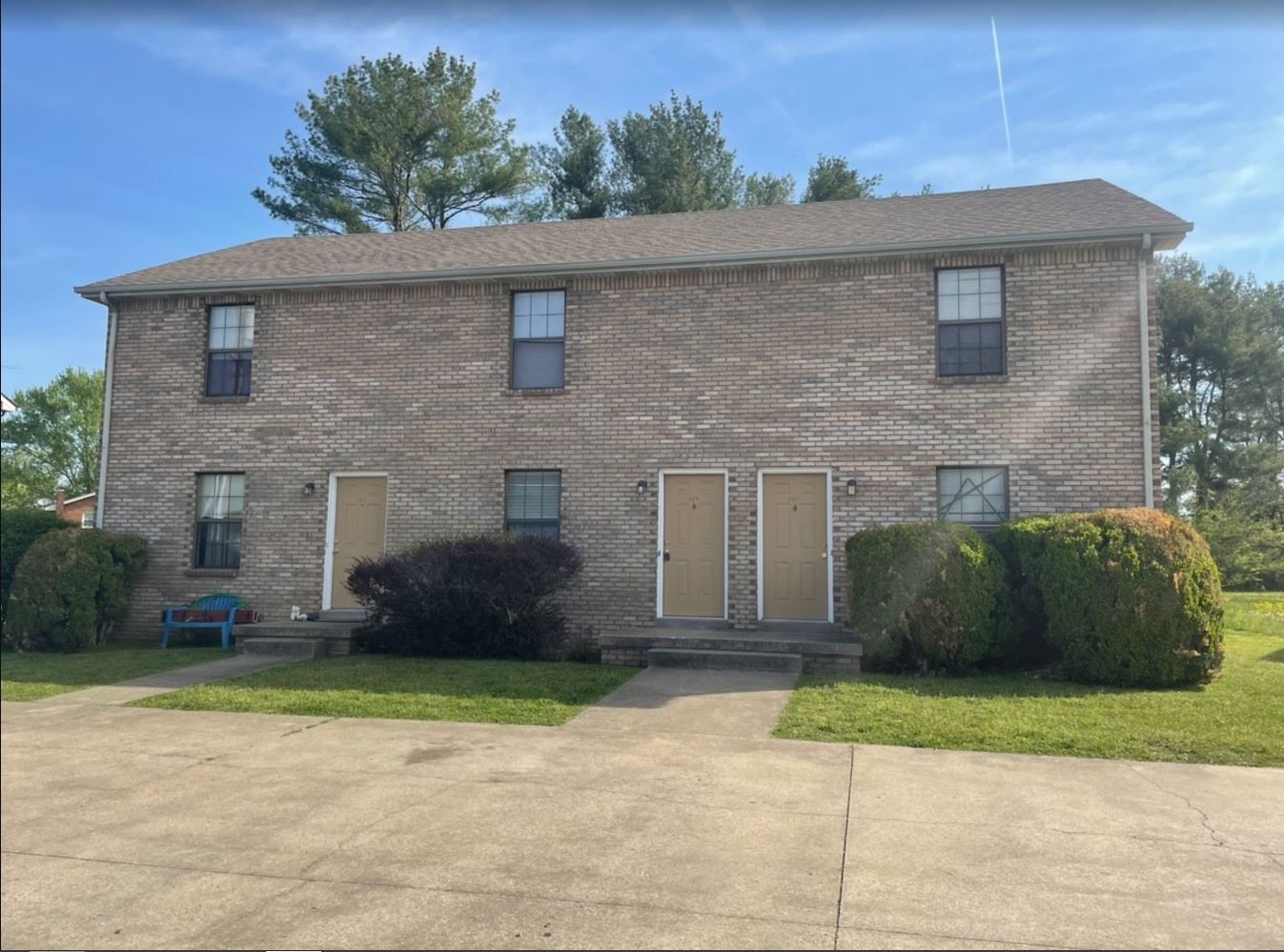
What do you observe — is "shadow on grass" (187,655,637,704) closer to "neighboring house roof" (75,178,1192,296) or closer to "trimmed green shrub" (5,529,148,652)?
"trimmed green shrub" (5,529,148,652)

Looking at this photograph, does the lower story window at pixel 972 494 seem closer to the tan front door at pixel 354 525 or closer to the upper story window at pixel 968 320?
the upper story window at pixel 968 320

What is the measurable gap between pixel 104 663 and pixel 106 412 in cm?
465

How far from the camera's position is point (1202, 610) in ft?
27.9

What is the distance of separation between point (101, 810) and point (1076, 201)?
41.8 feet

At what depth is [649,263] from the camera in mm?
11758

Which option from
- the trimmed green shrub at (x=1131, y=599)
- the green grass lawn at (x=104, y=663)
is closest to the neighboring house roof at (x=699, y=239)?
the trimmed green shrub at (x=1131, y=599)

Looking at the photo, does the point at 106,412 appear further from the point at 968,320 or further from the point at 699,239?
the point at 968,320

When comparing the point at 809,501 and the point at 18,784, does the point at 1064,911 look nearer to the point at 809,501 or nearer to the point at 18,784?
the point at 18,784

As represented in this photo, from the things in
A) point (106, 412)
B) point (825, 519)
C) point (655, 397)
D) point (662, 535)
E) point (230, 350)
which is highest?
point (230, 350)

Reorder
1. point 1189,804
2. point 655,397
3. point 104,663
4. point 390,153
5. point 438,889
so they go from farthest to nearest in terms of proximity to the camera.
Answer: point 390,153 < point 655,397 < point 104,663 < point 1189,804 < point 438,889

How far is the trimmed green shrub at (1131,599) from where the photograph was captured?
27.6 feet

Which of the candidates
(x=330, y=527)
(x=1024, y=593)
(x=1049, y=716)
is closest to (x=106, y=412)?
(x=330, y=527)

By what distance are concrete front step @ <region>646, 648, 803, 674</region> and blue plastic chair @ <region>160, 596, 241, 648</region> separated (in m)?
6.12

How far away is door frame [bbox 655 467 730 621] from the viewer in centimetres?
1131
